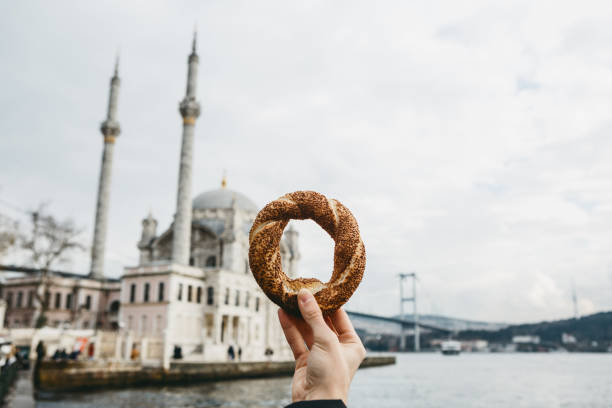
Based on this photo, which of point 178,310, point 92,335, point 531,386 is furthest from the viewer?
point 178,310

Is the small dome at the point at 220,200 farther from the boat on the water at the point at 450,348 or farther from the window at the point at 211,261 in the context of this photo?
the boat on the water at the point at 450,348

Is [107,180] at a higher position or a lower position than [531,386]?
higher

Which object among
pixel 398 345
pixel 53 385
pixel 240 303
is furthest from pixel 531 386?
pixel 398 345

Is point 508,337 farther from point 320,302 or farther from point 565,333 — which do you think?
point 320,302

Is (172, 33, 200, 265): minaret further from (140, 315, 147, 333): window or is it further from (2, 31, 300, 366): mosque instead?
(140, 315, 147, 333): window

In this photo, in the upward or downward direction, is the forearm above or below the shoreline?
above

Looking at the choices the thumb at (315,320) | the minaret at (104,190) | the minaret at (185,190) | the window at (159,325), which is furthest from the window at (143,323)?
the thumb at (315,320)

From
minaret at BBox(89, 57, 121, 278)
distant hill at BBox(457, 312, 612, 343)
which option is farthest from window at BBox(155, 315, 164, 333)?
distant hill at BBox(457, 312, 612, 343)
